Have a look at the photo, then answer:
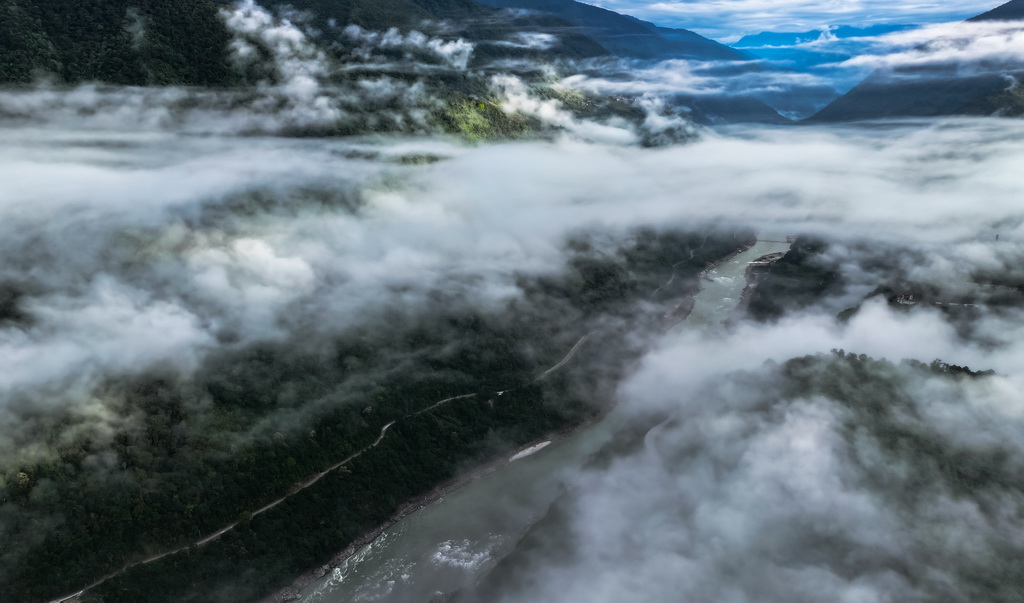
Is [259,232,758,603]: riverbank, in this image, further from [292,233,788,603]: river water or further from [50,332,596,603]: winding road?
[50,332,596,603]: winding road

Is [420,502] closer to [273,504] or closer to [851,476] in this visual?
[273,504]

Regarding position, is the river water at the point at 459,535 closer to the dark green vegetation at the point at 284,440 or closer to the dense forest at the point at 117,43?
the dark green vegetation at the point at 284,440

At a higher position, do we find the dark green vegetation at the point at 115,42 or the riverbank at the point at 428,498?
the dark green vegetation at the point at 115,42

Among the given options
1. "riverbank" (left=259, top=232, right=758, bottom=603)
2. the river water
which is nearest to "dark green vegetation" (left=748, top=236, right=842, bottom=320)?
"riverbank" (left=259, top=232, right=758, bottom=603)

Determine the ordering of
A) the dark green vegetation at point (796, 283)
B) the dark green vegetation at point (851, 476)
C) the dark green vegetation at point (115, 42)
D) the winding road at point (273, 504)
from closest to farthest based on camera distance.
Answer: the dark green vegetation at point (851, 476), the winding road at point (273, 504), the dark green vegetation at point (796, 283), the dark green vegetation at point (115, 42)

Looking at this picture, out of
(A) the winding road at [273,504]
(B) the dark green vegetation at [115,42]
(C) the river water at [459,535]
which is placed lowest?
(C) the river water at [459,535]

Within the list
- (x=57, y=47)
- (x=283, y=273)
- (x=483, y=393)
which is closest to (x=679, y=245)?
(x=483, y=393)

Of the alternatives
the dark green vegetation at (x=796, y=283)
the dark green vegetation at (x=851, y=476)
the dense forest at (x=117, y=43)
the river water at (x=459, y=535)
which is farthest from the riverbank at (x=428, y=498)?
the dense forest at (x=117, y=43)

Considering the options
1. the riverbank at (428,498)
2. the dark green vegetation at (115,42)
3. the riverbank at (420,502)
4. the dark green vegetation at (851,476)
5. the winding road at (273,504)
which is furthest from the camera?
the dark green vegetation at (115,42)
